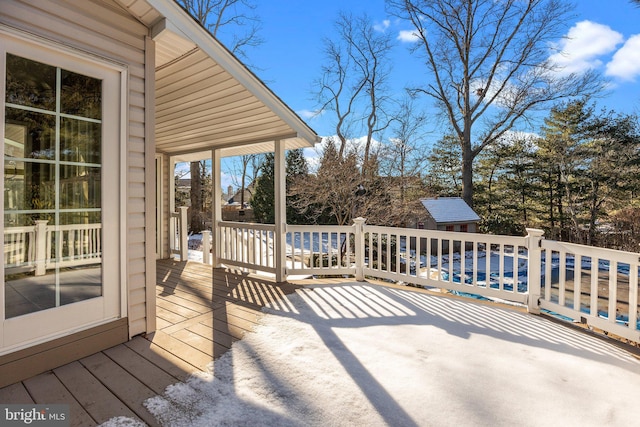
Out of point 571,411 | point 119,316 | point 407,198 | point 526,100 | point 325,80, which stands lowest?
point 571,411

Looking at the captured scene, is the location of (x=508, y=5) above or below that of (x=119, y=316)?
above

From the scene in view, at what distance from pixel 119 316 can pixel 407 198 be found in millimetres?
9222

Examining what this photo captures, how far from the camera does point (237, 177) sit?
2280 centimetres

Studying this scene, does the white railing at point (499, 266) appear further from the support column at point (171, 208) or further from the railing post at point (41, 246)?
the railing post at point (41, 246)

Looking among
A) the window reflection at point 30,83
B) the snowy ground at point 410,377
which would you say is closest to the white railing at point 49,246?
the window reflection at point 30,83

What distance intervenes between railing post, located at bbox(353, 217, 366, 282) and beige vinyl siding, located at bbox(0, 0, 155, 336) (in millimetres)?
2727

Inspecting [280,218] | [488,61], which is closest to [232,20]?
[488,61]

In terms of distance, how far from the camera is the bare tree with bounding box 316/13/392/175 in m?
14.4

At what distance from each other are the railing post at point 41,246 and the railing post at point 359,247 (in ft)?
11.1

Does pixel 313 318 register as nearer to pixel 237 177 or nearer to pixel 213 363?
pixel 213 363

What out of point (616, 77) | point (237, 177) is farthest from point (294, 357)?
point (237, 177)

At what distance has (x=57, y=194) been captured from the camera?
2172mm

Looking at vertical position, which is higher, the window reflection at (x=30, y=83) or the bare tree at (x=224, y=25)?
the bare tree at (x=224, y=25)

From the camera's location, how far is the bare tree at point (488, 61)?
12188mm
